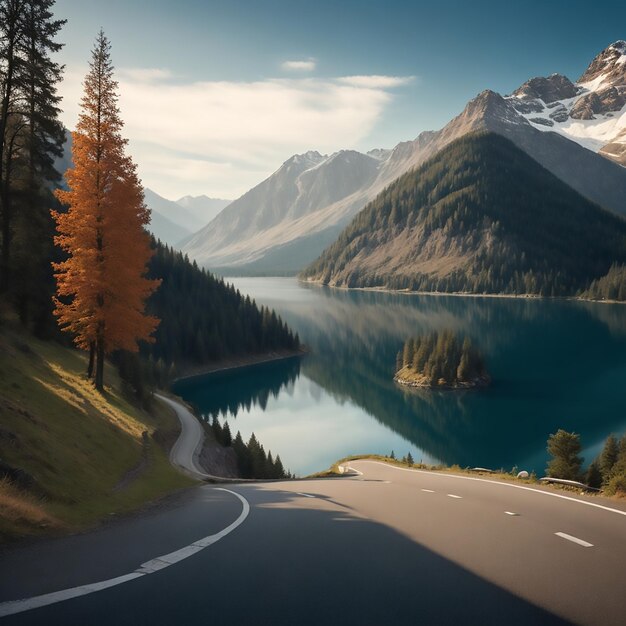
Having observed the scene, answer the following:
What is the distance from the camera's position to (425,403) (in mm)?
97562

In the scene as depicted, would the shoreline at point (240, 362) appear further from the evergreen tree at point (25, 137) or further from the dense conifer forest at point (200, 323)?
the evergreen tree at point (25, 137)

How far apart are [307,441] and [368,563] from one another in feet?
225

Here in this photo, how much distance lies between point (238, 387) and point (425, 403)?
4253 centimetres

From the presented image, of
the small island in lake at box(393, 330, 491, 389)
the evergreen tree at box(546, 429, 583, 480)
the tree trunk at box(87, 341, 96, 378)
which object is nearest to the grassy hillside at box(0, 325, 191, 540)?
the tree trunk at box(87, 341, 96, 378)

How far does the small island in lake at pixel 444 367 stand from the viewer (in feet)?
350

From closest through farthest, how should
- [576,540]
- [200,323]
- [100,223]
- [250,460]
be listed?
[576,540]
[100,223]
[250,460]
[200,323]

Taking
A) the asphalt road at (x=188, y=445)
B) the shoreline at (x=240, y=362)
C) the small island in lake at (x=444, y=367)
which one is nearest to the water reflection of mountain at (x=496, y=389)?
the small island in lake at (x=444, y=367)

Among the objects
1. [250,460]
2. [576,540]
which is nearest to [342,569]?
[576,540]

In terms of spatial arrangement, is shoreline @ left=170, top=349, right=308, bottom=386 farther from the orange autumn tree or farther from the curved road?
the curved road

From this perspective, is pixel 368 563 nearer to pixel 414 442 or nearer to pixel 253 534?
pixel 253 534

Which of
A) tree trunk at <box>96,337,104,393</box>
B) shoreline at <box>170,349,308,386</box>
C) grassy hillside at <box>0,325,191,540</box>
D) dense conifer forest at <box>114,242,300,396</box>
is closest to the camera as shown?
grassy hillside at <box>0,325,191,540</box>

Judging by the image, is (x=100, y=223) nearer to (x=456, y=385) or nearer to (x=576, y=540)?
(x=576, y=540)

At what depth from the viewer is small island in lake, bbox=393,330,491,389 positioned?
107 m

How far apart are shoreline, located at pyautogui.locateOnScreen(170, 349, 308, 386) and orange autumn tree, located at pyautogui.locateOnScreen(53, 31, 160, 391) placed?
3269 inches
